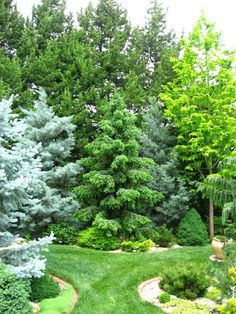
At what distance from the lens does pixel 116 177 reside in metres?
17.6

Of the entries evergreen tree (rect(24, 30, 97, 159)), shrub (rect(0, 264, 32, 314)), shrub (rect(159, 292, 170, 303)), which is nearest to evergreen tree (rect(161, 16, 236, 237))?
evergreen tree (rect(24, 30, 97, 159))

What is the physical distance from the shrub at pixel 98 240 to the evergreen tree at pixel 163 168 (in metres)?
4.28

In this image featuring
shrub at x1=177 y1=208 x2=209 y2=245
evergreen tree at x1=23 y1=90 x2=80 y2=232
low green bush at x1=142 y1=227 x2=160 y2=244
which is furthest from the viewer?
shrub at x1=177 y1=208 x2=209 y2=245

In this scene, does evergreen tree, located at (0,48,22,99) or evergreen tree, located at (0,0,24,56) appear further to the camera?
evergreen tree, located at (0,0,24,56)

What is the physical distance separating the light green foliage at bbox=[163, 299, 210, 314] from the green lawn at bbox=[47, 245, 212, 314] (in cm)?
43

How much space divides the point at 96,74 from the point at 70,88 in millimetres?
1830

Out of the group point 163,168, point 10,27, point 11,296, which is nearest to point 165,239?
point 163,168

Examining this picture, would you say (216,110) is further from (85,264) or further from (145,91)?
(85,264)

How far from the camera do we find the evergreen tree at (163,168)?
20.5 meters

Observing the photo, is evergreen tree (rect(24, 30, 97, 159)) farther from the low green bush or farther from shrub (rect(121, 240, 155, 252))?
shrub (rect(121, 240, 155, 252))

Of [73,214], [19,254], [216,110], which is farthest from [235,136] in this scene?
[19,254]

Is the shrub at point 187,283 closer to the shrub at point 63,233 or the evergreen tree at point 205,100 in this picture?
the shrub at point 63,233

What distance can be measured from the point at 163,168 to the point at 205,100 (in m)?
3.68

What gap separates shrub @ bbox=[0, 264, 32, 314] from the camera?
813 cm
